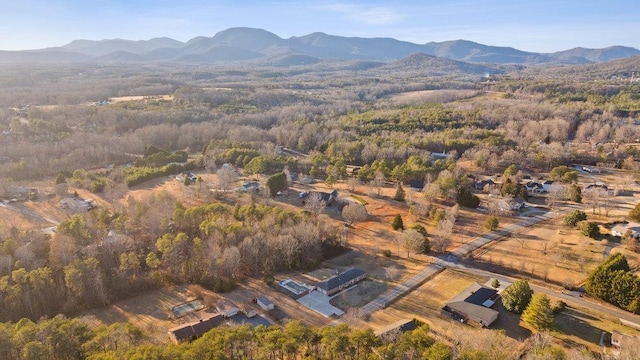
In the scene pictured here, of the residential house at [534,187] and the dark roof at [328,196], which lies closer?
the dark roof at [328,196]

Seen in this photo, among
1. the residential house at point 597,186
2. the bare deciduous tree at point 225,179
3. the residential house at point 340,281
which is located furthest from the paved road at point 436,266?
the bare deciduous tree at point 225,179

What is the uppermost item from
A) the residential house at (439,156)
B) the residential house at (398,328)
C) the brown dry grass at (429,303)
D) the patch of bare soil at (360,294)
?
the residential house at (439,156)

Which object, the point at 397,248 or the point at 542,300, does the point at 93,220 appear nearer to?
the point at 397,248

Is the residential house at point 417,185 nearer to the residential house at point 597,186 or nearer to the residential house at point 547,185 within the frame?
the residential house at point 547,185

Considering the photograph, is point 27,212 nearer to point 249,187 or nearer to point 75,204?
point 75,204

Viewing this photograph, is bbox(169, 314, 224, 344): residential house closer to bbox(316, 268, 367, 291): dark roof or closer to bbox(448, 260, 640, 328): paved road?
bbox(316, 268, 367, 291): dark roof

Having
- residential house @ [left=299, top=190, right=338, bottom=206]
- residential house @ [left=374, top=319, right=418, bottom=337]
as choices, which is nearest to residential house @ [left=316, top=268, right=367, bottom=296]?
residential house @ [left=374, top=319, right=418, bottom=337]
